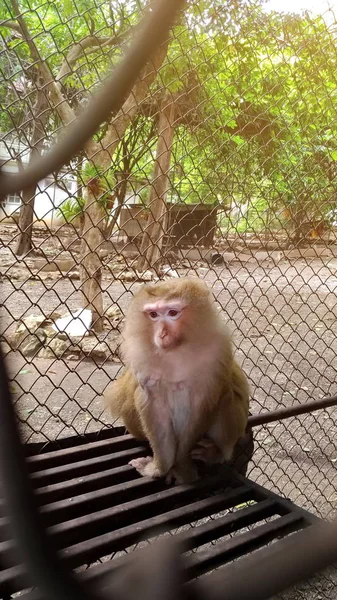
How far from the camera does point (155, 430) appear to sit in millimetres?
2178

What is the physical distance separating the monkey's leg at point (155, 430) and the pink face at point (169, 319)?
0.69 ft

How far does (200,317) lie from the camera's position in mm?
2164

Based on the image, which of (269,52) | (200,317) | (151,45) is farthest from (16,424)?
(269,52)

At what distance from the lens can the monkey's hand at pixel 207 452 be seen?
7.23 ft

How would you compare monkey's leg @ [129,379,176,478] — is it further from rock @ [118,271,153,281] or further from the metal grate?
rock @ [118,271,153,281]

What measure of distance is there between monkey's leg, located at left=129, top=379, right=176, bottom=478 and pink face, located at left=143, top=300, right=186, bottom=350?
0.21 m

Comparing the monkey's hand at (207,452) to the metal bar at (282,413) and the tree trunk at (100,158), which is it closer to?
the metal bar at (282,413)

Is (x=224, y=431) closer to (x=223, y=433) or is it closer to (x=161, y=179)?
(x=223, y=433)

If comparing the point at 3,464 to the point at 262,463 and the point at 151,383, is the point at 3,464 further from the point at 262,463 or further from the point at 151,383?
the point at 262,463

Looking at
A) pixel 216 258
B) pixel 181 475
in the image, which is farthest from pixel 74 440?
pixel 216 258

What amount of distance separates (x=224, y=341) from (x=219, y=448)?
45cm

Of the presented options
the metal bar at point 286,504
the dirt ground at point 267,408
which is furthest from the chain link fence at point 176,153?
the metal bar at point 286,504

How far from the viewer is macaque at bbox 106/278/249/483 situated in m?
2.14

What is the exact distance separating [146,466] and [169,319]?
0.62m
